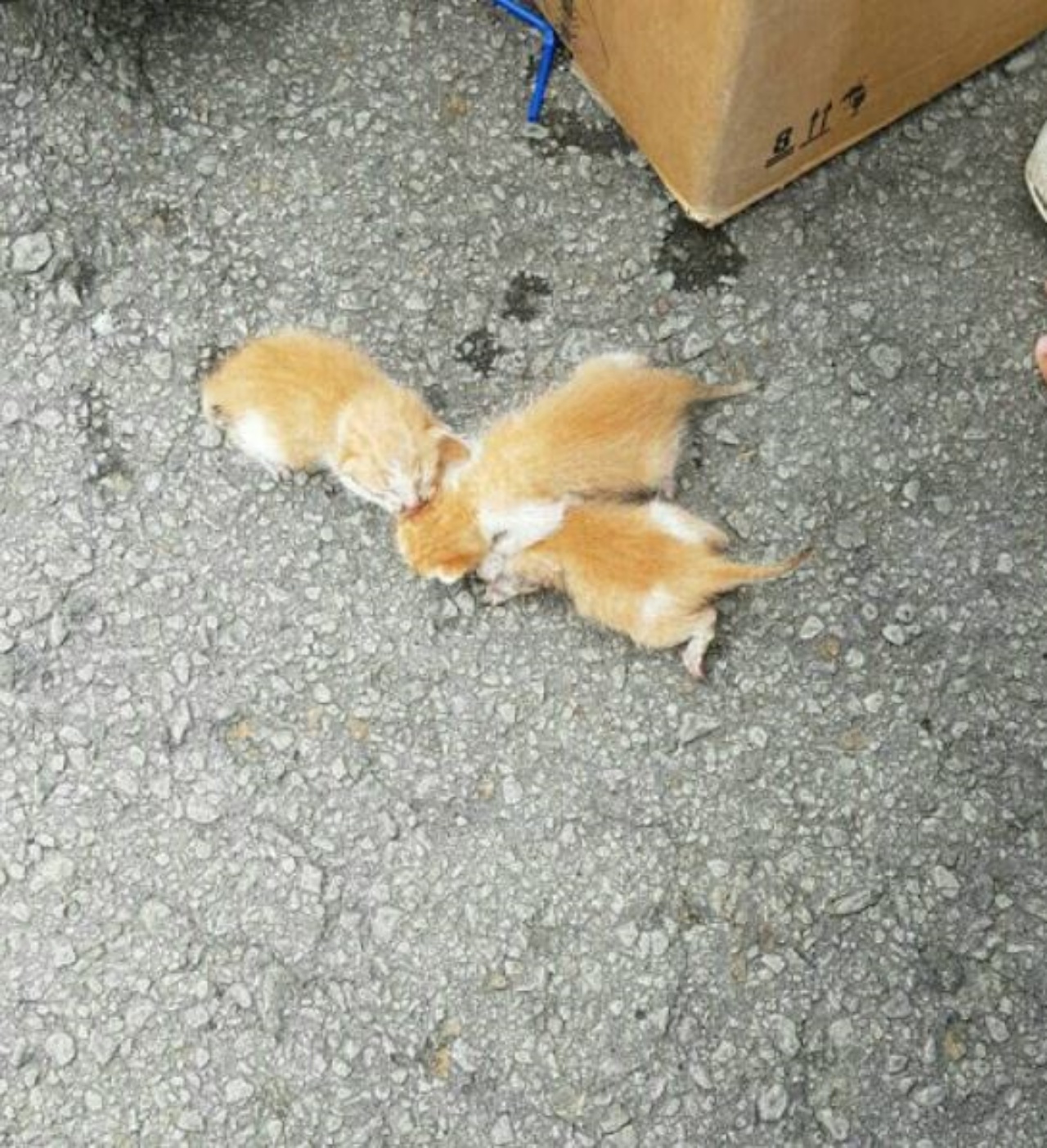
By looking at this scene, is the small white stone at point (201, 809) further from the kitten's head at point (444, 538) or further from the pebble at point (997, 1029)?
the pebble at point (997, 1029)

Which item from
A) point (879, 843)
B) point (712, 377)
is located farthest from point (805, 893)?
point (712, 377)

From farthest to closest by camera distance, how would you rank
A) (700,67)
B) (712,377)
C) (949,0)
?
(712,377), (949,0), (700,67)

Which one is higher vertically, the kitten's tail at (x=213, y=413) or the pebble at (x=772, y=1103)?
the kitten's tail at (x=213, y=413)

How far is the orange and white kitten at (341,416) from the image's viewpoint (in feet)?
6.61

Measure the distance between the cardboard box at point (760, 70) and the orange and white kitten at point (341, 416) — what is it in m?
0.53

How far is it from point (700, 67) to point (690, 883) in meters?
1.05

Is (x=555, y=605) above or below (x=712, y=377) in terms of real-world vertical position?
below

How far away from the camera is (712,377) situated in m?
Result: 2.24

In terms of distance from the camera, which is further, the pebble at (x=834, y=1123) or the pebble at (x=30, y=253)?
the pebble at (x=30, y=253)

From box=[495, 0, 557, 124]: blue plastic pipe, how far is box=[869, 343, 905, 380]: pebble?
0.62 metres

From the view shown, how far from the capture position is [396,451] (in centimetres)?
201

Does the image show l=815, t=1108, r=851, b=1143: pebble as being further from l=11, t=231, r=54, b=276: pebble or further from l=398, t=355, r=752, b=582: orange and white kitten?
l=11, t=231, r=54, b=276: pebble

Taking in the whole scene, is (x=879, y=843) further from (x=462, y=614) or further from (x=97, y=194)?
(x=97, y=194)

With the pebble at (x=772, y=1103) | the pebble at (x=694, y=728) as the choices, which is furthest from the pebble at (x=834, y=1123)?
the pebble at (x=694, y=728)
